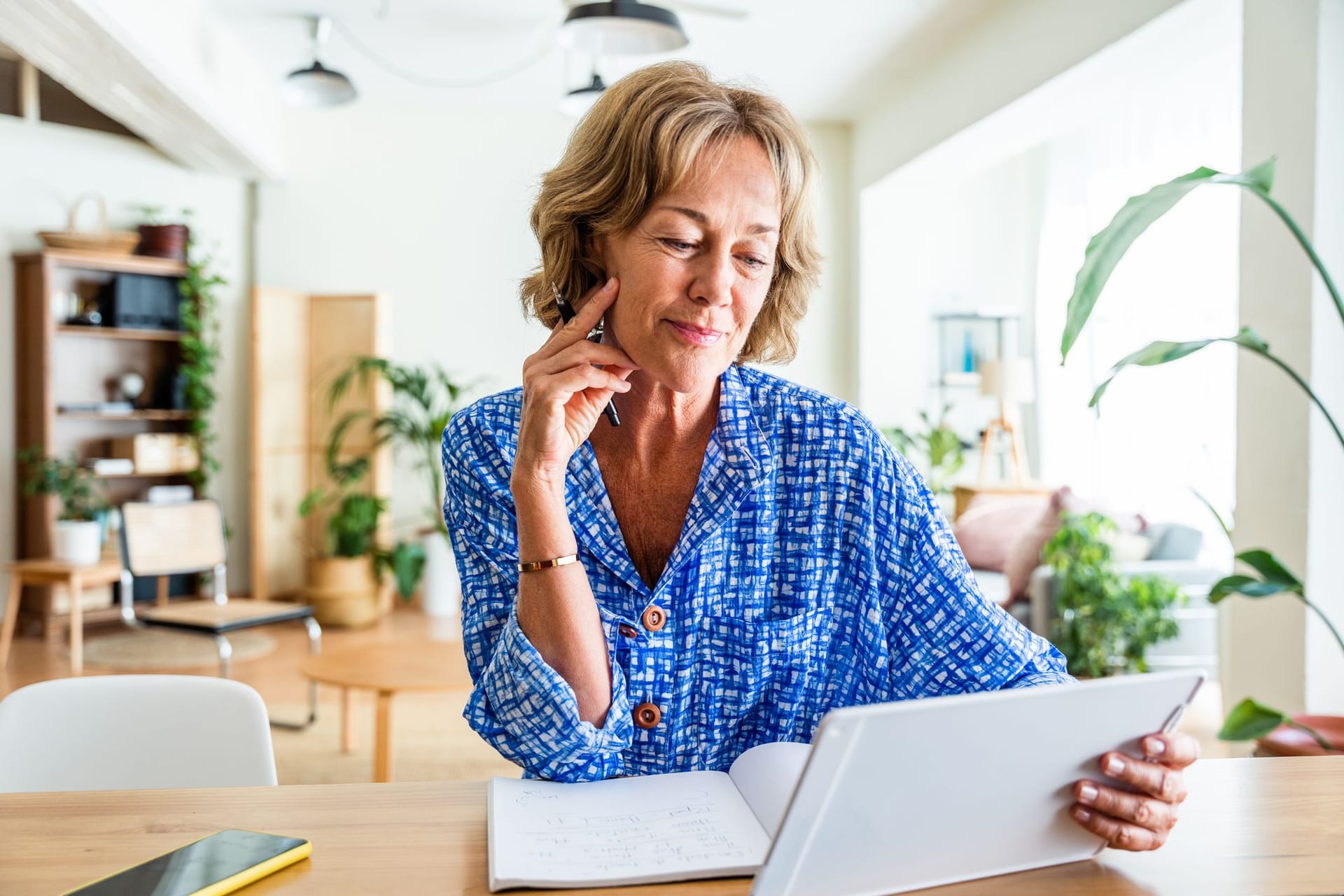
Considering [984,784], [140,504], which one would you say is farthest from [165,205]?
[984,784]

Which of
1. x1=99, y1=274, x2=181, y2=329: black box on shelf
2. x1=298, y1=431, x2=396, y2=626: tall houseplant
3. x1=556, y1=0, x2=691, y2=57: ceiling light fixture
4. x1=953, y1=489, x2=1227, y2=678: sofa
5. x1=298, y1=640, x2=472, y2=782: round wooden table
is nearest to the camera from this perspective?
x1=298, y1=640, x2=472, y2=782: round wooden table

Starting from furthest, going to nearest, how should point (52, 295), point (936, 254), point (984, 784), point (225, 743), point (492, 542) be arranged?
point (936, 254), point (52, 295), point (225, 743), point (492, 542), point (984, 784)

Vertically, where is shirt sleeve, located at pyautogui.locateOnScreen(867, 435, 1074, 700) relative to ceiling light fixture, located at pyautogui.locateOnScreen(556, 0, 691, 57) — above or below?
below

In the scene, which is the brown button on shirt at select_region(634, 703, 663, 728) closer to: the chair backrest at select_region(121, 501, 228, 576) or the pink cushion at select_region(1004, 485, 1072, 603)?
the pink cushion at select_region(1004, 485, 1072, 603)

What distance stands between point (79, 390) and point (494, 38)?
3245 millimetres

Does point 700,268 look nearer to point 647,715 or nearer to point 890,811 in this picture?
point 647,715

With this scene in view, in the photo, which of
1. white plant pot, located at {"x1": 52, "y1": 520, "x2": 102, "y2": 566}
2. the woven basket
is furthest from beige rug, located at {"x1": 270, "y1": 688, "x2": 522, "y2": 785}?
the woven basket

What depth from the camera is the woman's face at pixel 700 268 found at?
1.26 metres

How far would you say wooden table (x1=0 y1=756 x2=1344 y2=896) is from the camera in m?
0.87

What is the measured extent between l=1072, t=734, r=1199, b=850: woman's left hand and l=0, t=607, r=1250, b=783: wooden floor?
2.49 meters

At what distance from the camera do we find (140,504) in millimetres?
5223

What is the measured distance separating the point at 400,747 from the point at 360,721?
1.67 ft

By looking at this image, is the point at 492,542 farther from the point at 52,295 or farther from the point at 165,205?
the point at 165,205

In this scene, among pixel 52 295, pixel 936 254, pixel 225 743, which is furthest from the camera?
pixel 936 254
